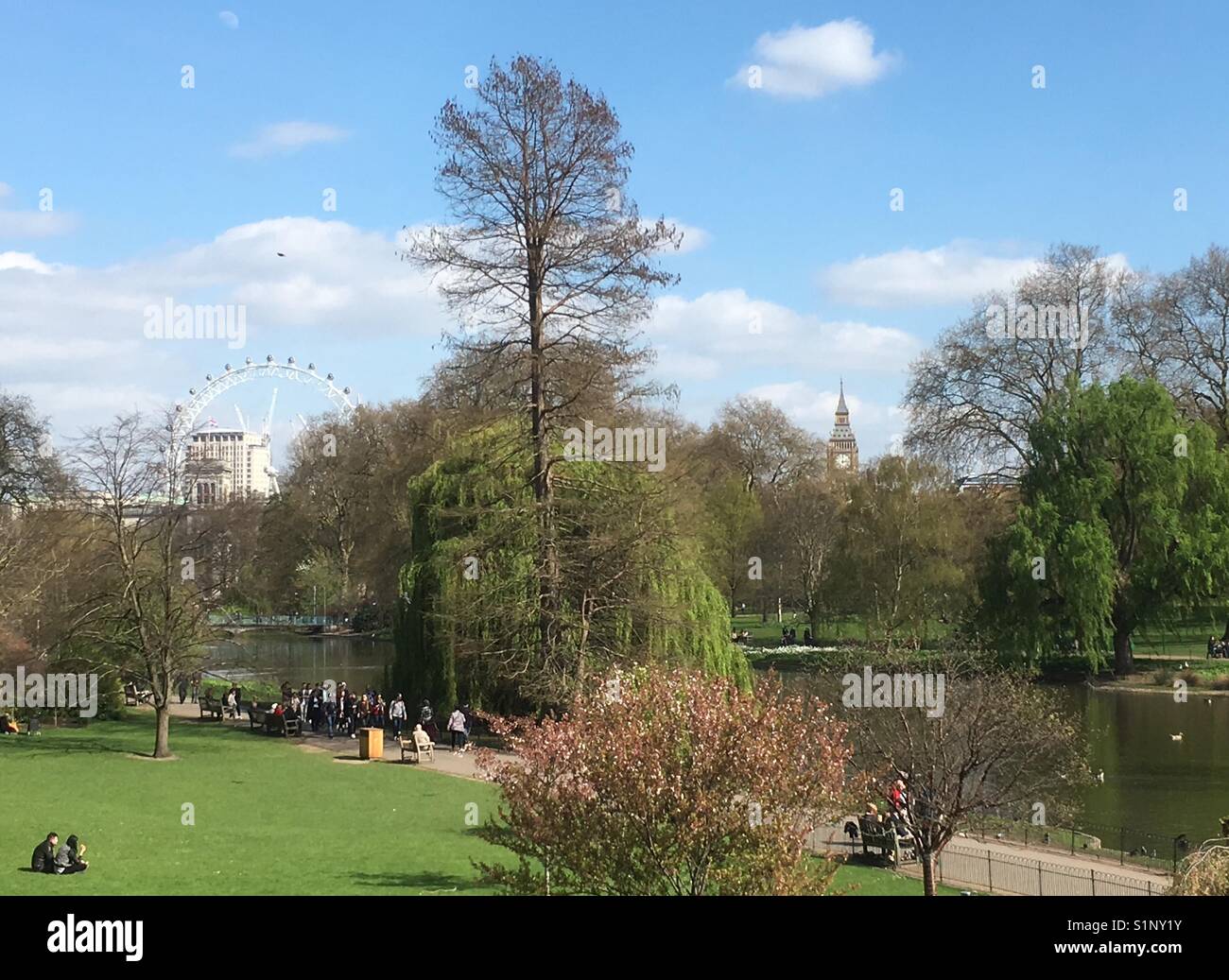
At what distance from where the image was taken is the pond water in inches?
934

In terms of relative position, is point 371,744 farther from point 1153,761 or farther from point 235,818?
point 1153,761

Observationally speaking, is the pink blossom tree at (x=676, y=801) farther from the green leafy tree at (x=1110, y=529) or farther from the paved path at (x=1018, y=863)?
the green leafy tree at (x=1110, y=529)

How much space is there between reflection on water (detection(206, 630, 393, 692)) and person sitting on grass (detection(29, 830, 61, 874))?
1486 cm

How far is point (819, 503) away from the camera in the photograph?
228 feet

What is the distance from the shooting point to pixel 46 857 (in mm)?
13844

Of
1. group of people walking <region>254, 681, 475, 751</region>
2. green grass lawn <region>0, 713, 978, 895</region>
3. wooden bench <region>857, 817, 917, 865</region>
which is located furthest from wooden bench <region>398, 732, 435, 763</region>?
wooden bench <region>857, 817, 917, 865</region>

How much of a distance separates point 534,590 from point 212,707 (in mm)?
10349

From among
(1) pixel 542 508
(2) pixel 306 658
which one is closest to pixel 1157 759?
(1) pixel 542 508

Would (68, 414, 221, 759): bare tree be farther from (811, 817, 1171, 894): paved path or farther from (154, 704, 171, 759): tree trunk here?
(811, 817, 1171, 894): paved path

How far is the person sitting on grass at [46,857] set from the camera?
1375cm

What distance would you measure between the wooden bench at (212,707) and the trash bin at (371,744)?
8454 mm
